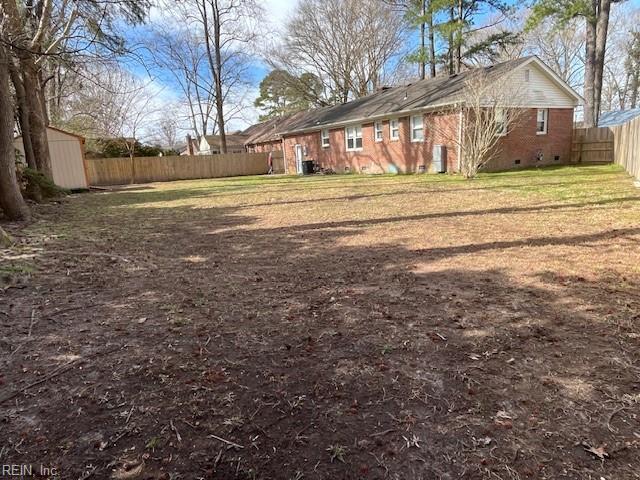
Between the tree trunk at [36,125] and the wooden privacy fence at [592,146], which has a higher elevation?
the tree trunk at [36,125]

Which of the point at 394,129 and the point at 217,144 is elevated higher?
the point at 217,144

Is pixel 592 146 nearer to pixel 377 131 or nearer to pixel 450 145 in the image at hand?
pixel 450 145

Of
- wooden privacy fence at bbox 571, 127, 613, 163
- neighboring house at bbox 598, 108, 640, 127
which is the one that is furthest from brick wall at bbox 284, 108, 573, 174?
neighboring house at bbox 598, 108, 640, 127

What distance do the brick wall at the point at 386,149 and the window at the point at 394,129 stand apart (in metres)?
0.19

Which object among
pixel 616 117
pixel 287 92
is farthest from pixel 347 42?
pixel 616 117

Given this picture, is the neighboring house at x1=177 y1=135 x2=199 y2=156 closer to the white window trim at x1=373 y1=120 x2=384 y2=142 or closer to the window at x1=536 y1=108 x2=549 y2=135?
the white window trim at x1=373 y1=120 x2=384 y2=142

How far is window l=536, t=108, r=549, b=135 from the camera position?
17.2 m

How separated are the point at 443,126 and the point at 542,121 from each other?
15.7ft

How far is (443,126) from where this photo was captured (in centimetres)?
1625

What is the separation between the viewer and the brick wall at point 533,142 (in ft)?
54.0

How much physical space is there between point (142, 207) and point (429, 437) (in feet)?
35.4

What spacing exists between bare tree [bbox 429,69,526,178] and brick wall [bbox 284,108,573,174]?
1.03m

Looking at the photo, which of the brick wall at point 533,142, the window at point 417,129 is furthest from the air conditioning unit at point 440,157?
the brick wall at point 533,142

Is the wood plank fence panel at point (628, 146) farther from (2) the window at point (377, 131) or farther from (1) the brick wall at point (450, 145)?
(2) the window at point (377, 131)
